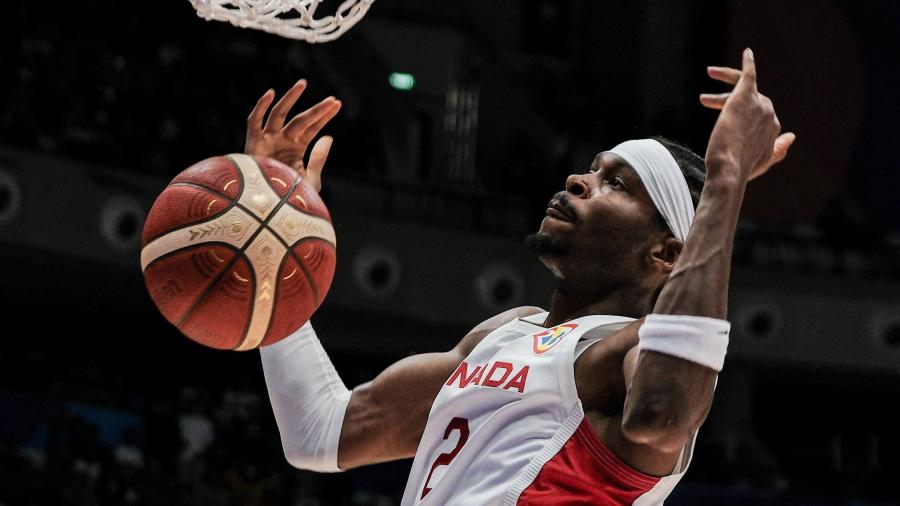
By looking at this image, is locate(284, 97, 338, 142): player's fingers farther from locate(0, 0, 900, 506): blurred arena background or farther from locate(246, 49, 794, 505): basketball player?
locate(0, 0, 900, 506): blurred arena background

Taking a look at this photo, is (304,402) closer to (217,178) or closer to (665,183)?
(217,178)

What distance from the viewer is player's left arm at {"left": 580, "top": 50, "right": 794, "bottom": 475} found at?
6.23 feet

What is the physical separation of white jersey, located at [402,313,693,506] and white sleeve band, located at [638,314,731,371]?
1.28 feet

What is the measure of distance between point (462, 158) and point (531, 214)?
1.58m

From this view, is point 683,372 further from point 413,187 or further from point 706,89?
point 706,89

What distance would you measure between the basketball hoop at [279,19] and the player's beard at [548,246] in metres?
0.72

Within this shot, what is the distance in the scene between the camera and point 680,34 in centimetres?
1461

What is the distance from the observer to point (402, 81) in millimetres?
13570

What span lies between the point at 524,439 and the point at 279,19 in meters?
1.24

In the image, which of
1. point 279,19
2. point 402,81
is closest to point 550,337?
point 279,19

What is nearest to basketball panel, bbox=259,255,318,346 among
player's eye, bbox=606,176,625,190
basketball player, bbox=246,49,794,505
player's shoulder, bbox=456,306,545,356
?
basketball player, bbox=246,49,794,505

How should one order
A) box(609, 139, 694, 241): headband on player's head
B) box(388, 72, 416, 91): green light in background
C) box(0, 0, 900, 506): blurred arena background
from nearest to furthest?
box(609, 139, 694, 241): headband on player's head < box(0, 0, 900, 506): blurred arena background < box(388, 72, 416, 91): green light in background

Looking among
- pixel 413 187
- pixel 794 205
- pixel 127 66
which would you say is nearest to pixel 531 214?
pixel 413 187

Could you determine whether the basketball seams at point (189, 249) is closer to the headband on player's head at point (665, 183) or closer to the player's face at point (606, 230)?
the player's face at point (606, 230)
